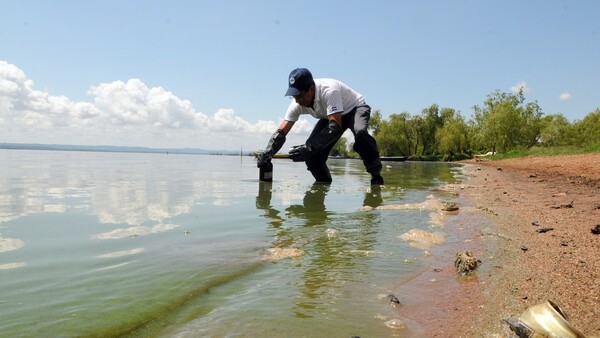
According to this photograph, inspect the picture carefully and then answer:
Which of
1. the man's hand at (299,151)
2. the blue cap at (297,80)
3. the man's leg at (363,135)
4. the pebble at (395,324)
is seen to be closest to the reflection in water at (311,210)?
the man's hand at (299,151)

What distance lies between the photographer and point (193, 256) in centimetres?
294

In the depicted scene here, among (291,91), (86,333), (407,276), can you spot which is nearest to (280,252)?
(407,276)

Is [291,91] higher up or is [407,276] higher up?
[291,91]

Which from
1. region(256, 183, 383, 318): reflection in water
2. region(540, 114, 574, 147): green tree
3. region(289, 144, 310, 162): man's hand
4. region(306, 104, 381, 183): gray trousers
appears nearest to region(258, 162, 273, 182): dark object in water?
region(306, 104, 381, 183): gray trousers

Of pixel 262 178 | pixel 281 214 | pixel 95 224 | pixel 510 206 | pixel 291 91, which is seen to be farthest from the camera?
pixel 262 178

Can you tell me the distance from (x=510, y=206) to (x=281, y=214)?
3460mm

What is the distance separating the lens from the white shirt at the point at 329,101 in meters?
7.10

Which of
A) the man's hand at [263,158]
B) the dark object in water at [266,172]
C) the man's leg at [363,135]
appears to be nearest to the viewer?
the man's leg at [363,135]

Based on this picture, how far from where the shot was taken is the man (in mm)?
6871

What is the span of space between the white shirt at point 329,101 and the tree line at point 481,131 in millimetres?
41507

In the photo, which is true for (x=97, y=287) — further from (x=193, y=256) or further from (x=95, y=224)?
(x=95, y=224)

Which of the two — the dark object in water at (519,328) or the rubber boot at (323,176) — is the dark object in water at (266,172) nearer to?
the rubber boot at (323,176)

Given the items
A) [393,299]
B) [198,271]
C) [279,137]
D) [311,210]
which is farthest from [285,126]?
[393,299]

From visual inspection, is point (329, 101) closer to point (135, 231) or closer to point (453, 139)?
point (135, 231)
